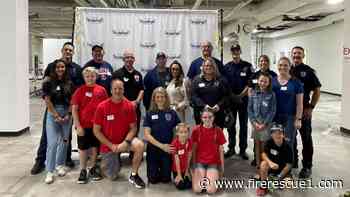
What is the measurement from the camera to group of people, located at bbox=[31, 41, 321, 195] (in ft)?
11.9

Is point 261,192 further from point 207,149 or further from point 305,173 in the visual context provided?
point 305,173

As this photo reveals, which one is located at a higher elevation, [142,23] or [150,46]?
[142,23]

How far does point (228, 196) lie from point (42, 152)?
218 centimetres

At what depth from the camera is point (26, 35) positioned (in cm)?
639

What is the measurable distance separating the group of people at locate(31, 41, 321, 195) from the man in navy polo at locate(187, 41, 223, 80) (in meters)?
0.20

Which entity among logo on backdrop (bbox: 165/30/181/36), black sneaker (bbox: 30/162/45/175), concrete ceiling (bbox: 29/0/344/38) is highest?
concrete ceiling (bbox: 29/0/344/38)

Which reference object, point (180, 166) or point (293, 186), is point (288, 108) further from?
point (180, 166)

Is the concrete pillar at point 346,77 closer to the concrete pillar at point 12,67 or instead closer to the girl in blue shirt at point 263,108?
the girl in blue shirt at point 263,108

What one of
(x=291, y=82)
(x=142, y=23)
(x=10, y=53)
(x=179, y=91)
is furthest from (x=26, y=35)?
(x=291, y=82)

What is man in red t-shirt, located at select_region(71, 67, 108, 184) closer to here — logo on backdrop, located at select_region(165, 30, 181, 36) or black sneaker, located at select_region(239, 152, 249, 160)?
logo on backdrop, located at select_region(165, 30, 181, 36)

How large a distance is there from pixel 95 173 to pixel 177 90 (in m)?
1.30

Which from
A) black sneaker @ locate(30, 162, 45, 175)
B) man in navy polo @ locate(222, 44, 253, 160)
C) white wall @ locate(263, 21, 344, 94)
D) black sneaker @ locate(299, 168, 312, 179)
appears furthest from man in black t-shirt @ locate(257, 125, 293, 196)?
white wall @ locate(263, 21, 344, 94)

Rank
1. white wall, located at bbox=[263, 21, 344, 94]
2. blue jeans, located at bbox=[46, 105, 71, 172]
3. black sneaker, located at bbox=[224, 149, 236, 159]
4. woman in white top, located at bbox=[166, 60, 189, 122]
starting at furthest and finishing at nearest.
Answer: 1. white wall, located at bbox=[263, 21, 344, 94]
2. black sneaker, located at bbox=[224, 149, 236, 159]
3. woman in white top, located at bbox=[166, 60, 189, 122]
4. blue jeans, located at bbox=[46, 105, 71, 172]

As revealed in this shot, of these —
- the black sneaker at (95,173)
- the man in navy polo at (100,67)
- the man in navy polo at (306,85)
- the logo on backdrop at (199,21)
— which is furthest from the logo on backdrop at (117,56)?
the man in navy polo at (306,85)
